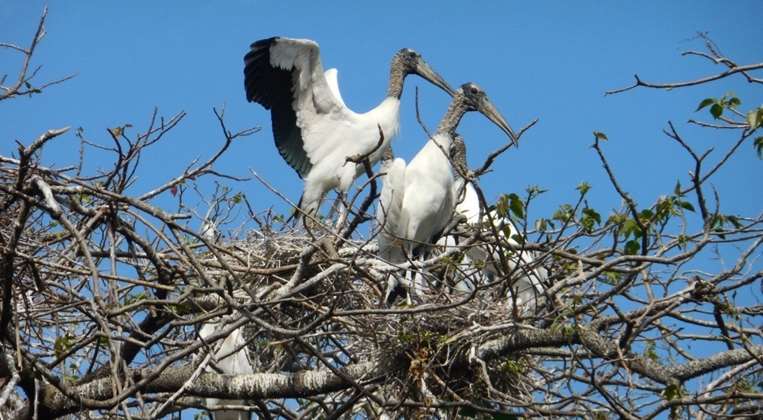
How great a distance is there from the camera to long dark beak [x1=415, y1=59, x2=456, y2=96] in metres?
7.12

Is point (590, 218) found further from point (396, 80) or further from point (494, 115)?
point (396, 80)

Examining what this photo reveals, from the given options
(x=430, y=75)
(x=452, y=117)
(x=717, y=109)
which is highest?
(x=430, y=75)

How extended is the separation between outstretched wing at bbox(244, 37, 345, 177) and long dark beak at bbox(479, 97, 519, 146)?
3.11 ft

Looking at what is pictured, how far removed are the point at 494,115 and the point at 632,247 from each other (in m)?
2.68

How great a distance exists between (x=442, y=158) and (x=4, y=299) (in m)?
2.45

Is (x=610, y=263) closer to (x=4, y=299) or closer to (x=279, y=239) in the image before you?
(x=4, y=299)

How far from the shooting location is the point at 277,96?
22.0 ft

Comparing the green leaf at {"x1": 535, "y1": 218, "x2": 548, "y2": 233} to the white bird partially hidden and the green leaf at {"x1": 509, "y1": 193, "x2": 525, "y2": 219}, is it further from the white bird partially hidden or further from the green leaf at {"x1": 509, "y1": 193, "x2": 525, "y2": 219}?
the white bird partially hidden

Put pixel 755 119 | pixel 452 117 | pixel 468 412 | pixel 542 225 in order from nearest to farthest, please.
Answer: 1. pixel 755 119
2. pixel 468 412
3. pixel 542 225
4. pixel 452 117

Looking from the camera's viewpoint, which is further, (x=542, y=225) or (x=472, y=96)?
(x=472, y=96)

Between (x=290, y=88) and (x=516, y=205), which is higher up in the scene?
(x=290, y=88)

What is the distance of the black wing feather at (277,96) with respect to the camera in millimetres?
6551

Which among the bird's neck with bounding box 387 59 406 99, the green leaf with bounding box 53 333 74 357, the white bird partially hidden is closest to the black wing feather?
the bird's neck with bounding box 387 59 406 99

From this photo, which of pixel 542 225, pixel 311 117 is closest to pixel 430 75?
pixel 311 117
